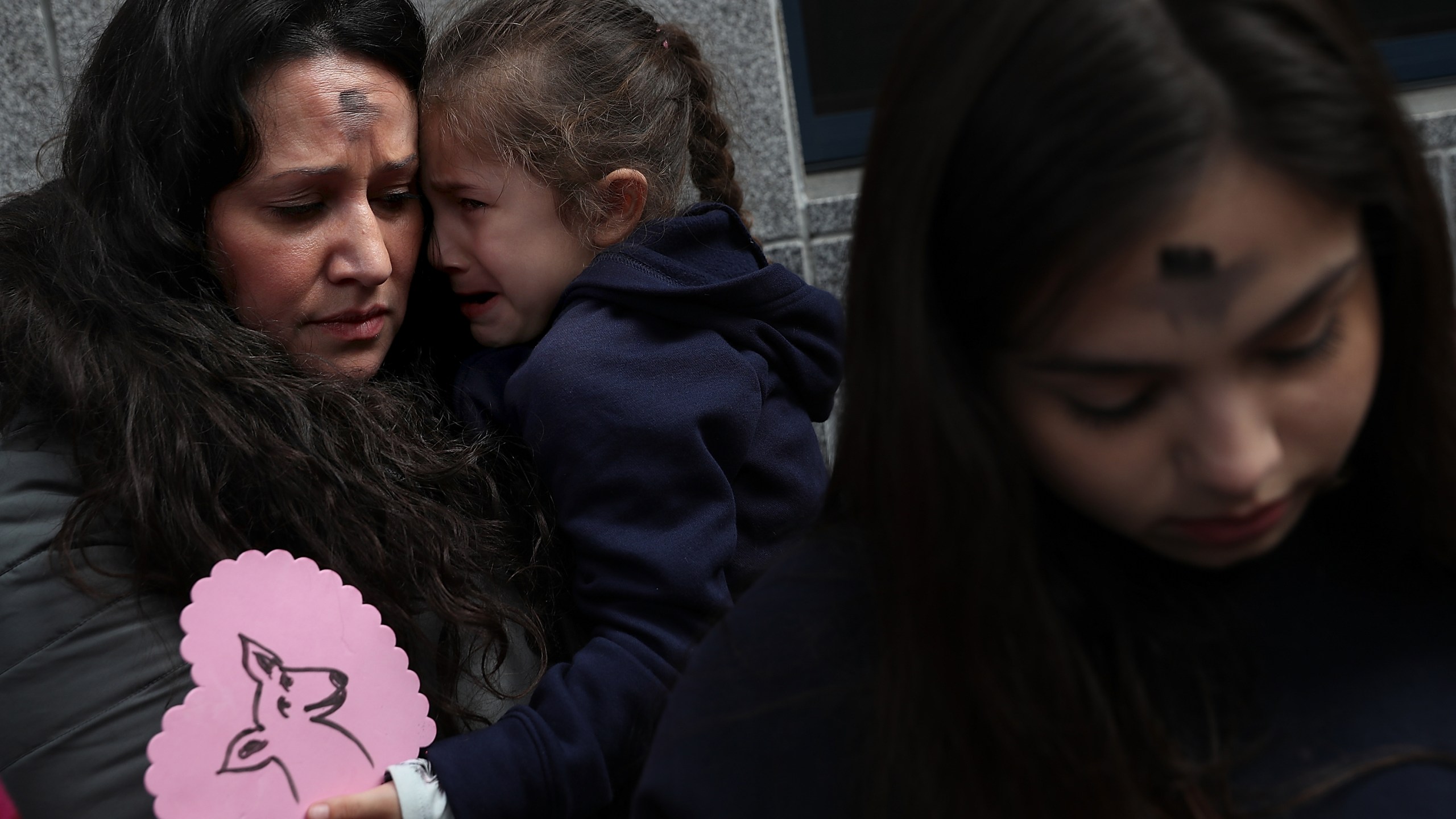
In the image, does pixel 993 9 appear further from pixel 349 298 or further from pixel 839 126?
pixel 839 126

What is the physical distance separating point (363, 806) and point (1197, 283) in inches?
48.3

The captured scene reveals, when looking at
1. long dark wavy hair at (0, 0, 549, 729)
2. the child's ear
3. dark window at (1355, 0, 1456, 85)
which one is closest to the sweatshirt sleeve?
long dark wavy hair at (0, 0, 549, 729)

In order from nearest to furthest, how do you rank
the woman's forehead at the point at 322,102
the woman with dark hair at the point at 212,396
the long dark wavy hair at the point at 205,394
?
the woman with dark hair at the point at 212,396 → the long dark wavy hair at the point at 205,394 → the woman's forehead at the point at 322,102

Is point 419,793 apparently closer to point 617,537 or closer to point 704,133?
point 617,537

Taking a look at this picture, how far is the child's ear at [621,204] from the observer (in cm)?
230

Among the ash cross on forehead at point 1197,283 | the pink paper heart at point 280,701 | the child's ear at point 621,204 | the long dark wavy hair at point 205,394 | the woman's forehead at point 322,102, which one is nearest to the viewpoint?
the ash cross on forehead at point 1197,283

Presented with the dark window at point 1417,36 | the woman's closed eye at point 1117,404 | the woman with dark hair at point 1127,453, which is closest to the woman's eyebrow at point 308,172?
the woman with dark hair at point 1127,453

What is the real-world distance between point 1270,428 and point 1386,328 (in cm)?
25

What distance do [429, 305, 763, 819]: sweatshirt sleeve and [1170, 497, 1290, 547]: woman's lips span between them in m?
0.87

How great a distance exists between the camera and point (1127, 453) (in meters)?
1.07

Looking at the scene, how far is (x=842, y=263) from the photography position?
3455 millimetres

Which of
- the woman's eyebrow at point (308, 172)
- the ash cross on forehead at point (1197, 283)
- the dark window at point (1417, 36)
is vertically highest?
the ash cross on forehead at point (1197, 283)

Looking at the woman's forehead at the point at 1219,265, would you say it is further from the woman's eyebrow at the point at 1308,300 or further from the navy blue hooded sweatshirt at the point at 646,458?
the navy blue hooded sweatshirt at the point at 646,458

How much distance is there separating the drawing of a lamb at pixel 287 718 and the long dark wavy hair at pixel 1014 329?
812mm
